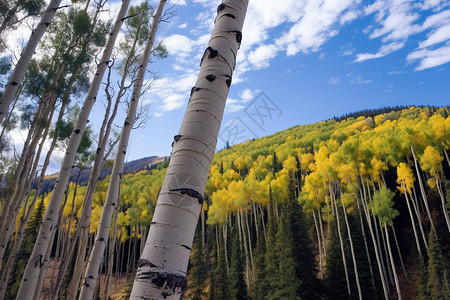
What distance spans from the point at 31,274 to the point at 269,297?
15276 millimetres

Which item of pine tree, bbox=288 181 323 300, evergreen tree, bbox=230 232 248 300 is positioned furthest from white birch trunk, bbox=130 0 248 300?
evergreen tree, bbox=230 232 248 300

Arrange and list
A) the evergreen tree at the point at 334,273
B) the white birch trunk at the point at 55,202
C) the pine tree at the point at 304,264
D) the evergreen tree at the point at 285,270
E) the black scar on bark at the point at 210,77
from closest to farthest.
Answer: the black scar on bark at the point at 210,77 < the white birch trunk at the point at 55,202 < the evergreen tree at the point at 285,270 < the pine tree at the point at 304,264 < the evergreen tree at the point at 334,273

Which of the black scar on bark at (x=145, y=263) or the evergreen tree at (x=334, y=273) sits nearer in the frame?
the black scar on bark at (x=145, y=263)

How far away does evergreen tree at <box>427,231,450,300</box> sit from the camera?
13587 millimetres

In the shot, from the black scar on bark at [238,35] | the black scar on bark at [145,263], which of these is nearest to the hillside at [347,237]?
the black scar on bark at [238,35]

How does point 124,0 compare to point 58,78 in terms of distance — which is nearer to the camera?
point 124,0

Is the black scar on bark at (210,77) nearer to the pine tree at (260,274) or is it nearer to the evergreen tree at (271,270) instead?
the evergreen tree at (271,270)

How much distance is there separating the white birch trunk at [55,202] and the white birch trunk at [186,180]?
423 centimetres

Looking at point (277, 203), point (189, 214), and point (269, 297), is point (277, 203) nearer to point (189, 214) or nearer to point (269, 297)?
point (269, 297)

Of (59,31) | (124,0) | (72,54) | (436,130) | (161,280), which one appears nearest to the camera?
(161,280)

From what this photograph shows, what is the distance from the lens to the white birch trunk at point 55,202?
420 cm

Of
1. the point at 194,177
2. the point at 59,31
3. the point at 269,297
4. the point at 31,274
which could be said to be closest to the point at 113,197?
the point at 31,274

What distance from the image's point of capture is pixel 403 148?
80.1 feet

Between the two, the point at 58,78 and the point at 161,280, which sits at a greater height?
the point at 58,78
